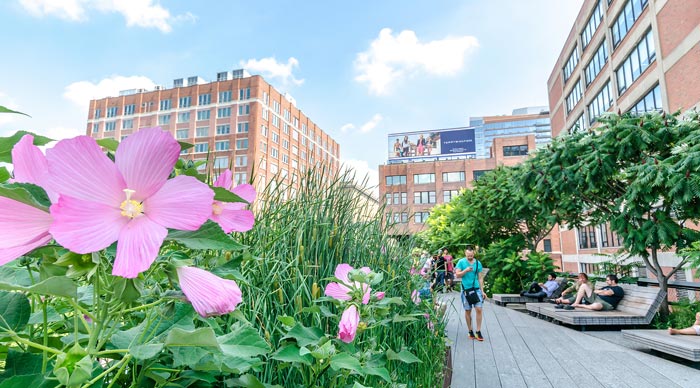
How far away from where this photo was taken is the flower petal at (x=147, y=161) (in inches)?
16.7

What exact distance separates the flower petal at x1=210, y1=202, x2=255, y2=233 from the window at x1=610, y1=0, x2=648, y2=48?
2148 centimetres

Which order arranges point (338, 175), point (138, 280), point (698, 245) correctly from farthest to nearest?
point (698, 245), point (338, 175), point (138, 280)

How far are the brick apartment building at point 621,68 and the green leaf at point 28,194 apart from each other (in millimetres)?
11097

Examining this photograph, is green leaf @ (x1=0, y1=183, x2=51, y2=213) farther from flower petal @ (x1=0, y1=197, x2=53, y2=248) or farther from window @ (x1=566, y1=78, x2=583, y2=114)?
window @ (x1=566, y1=78, x2=583, y2=114)

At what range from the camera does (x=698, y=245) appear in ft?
22.5

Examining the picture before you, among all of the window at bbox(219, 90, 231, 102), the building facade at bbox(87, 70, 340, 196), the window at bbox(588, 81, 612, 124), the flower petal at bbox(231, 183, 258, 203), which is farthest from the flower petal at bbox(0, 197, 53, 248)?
the window at bbox(219, 90, 231, 102)

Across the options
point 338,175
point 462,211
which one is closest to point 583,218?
point 462,211

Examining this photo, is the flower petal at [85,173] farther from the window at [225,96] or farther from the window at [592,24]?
the window at [225,96]

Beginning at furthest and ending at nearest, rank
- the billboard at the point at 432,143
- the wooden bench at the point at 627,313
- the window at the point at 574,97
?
the billboard at the point at 432,143, the window at the point at 574,97, the wooden bench at the point at 627,313

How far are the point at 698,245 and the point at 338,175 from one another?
799 centimetres

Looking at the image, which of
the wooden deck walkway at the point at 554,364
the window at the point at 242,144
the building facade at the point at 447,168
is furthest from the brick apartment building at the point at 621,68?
the window at the point at 242,144

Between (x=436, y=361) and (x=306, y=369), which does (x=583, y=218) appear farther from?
(x=306, y=369)

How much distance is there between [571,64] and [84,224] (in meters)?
31.5

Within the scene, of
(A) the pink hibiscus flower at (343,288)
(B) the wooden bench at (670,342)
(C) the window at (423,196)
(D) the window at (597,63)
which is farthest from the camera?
(C) the window at (423,196)
